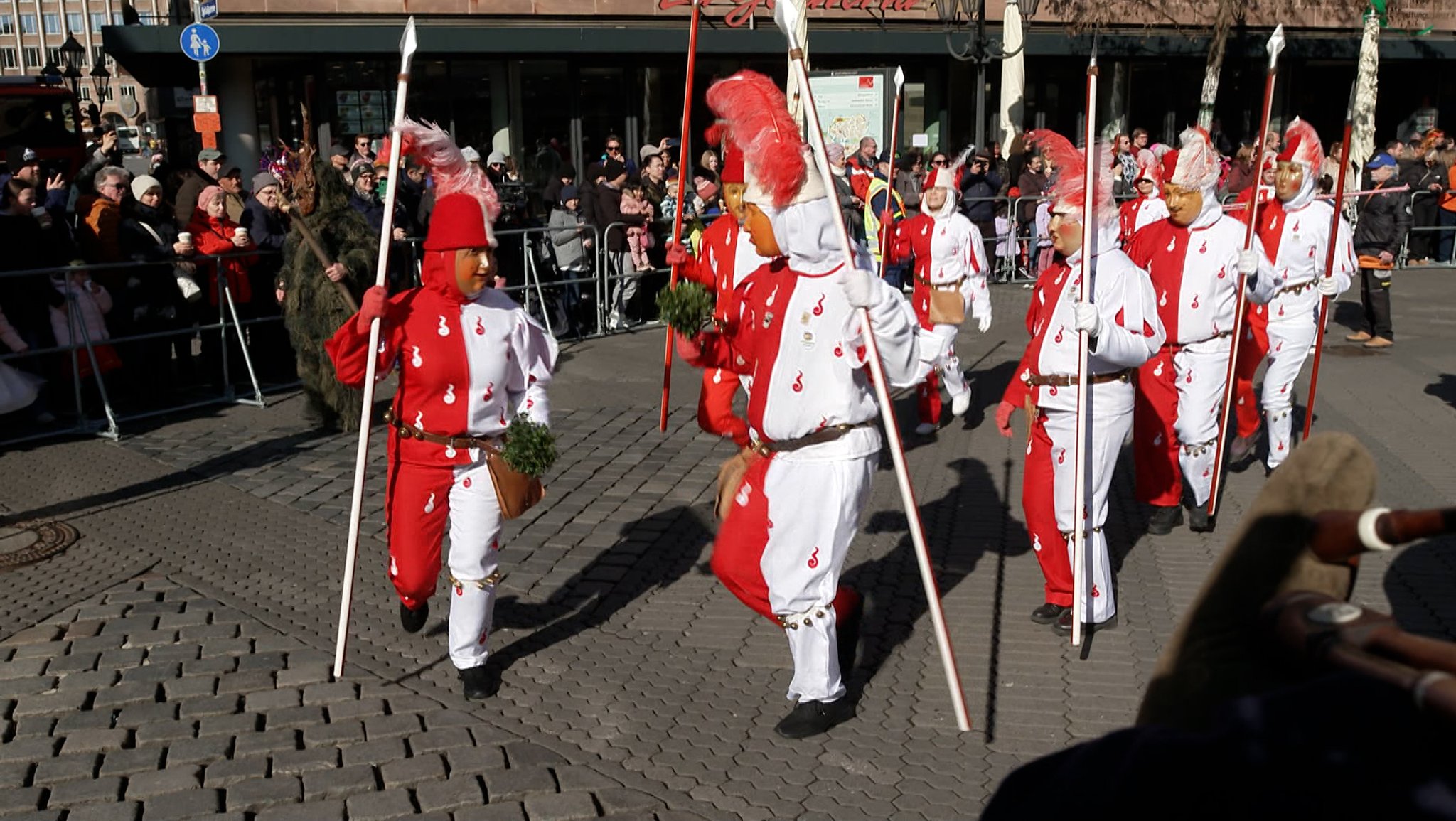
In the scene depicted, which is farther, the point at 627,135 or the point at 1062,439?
the point at 627,135

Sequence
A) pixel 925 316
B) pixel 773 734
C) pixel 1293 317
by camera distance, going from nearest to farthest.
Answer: pixel 773 734 → pixel 1293 317 → pixel 925 316

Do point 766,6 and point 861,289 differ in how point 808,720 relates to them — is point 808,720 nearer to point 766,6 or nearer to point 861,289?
point 861,289

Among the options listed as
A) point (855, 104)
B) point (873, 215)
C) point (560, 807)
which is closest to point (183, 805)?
point (560, 807)

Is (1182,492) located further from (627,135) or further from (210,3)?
(627,135)

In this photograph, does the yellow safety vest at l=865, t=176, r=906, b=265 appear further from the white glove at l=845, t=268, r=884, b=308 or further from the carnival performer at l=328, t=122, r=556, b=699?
the white glove at l=845, t=268, r=884, b=308

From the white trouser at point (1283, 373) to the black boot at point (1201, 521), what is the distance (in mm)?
1268

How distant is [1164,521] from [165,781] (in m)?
5.33

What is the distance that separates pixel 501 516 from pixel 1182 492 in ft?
14.4

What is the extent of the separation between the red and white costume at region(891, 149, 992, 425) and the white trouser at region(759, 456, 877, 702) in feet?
17.0

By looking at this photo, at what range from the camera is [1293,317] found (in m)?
8.57

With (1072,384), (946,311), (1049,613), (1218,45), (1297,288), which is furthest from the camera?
(1218,45)

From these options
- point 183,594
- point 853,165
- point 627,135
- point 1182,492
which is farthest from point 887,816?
point 627,135

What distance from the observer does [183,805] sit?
4.39m

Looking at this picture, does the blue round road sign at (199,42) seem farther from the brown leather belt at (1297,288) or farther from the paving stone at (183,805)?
the paving stone at (183,805)
